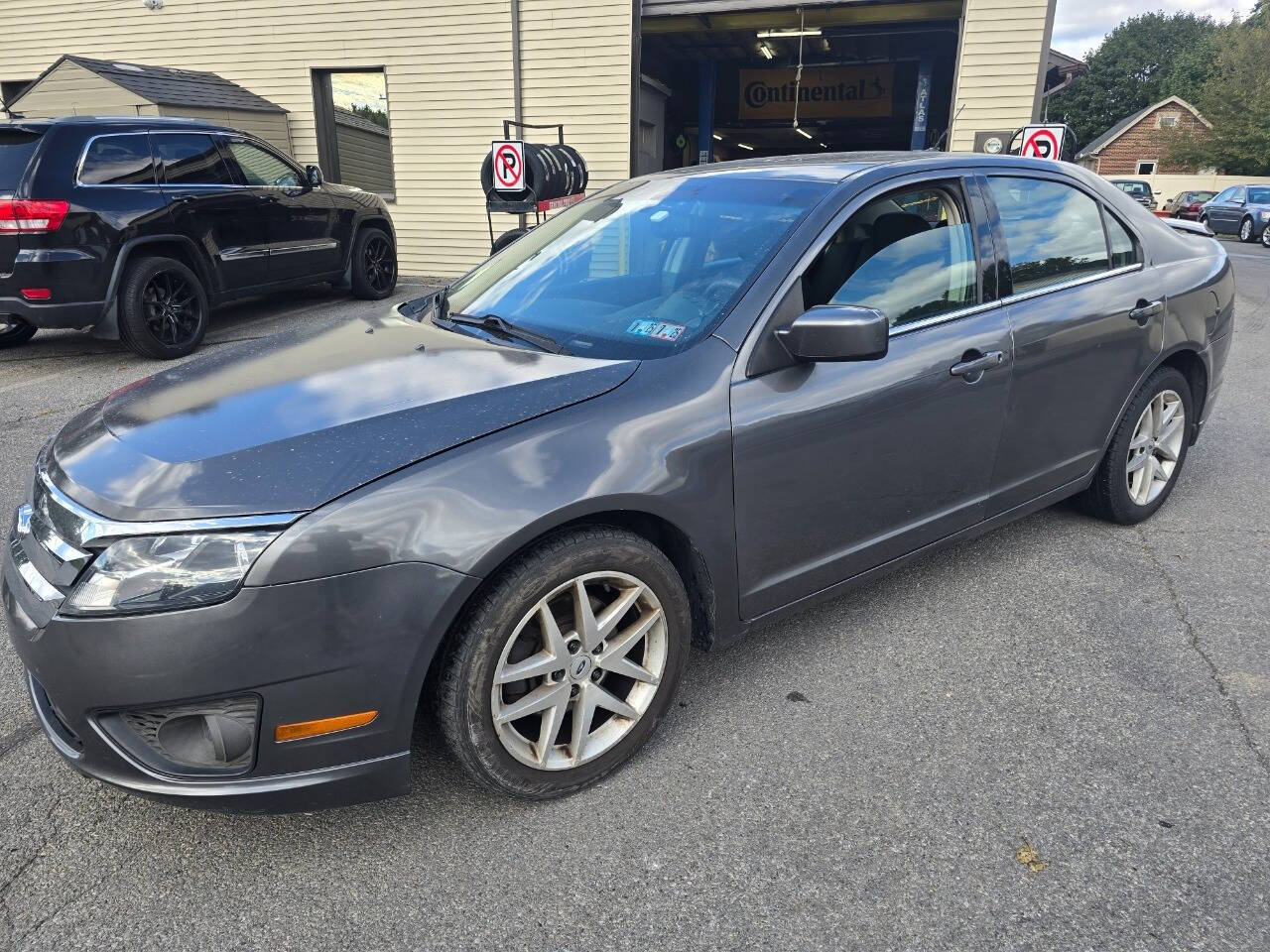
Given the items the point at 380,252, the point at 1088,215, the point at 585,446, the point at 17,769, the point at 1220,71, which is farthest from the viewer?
the point at 1220,71

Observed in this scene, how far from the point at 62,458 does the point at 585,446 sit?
4.33 ft

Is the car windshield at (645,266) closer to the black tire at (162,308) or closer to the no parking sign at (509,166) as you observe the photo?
the black tire at (162,308)

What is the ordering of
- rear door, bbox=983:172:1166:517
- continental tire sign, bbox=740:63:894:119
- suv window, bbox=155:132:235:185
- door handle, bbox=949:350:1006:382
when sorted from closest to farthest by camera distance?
door handle, bbox=949:350:1006:382, rear door, bbox=983:172:1166:517, suv window, bbox=155:132:235:185, continental tire sign, bbox=740:63:894:119

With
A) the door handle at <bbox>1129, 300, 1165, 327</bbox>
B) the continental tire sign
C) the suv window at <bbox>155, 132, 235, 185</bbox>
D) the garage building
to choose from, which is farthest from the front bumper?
the continental tire sign

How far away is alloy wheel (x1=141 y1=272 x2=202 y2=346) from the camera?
7.06m

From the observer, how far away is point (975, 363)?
296 cm

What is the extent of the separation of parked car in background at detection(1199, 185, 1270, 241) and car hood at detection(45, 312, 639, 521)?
27139mm

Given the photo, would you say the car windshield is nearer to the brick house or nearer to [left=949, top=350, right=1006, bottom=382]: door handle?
[left=949, top=350, right=1006, bottom=382]: door handle

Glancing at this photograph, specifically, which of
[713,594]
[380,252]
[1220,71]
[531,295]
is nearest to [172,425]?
[531,295]

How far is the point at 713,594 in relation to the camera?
8.28 ft

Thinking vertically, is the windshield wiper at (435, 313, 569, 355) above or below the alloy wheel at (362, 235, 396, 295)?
above

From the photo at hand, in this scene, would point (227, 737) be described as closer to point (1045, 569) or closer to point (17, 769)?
point (17, 769)

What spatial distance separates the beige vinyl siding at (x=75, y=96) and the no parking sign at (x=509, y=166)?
451 centimetres

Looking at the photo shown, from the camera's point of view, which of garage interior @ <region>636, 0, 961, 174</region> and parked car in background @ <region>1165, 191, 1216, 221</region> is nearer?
garage interior @ <region>636, 0, 961, 174</region>
